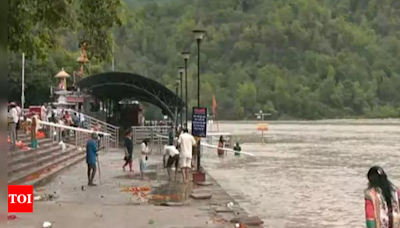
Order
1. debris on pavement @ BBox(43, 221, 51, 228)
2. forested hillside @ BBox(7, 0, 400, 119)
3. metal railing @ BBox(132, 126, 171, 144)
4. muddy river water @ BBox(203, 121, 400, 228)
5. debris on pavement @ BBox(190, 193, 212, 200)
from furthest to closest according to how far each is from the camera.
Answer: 1. forested hillside @ BBox(7, 0, 400, 119)
2. metal railing @ BBox(132, 126, 171, 144)
3. debris on pavement @ BBox(190, 193, 212, 200)
4. muddy river water @ BBox(203, 121, 400, 228)
5. debris on pavement @ BBox(43, 221, 51, 228)

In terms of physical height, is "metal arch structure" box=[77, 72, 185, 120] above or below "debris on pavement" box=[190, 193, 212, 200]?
above

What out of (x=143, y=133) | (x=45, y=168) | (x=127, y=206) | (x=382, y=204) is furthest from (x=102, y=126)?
(x=382, y=204)

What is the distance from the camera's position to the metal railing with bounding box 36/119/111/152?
27909mm

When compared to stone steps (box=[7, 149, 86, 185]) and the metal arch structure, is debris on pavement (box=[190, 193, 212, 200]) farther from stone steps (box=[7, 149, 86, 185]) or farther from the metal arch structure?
the metal arch structure

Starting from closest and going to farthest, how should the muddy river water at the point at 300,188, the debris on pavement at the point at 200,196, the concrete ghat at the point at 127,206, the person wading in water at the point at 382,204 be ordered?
the person wading in water at the point at 382,204 < the concrete ghat at the point at 127,206 < the muddy river water at the point at 300,188 < the debris on pavement at the point at 200,196

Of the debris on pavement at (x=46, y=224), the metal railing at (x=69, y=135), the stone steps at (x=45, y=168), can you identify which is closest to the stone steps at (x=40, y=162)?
the stone steps at (x=45, y=168)

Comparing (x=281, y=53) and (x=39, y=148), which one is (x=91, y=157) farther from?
(x=281, y=53)

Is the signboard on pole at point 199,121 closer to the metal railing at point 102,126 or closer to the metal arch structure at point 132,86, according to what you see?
the metal railing at point 102,126

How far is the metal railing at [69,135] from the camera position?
27.9 m

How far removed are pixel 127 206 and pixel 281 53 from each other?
150 m

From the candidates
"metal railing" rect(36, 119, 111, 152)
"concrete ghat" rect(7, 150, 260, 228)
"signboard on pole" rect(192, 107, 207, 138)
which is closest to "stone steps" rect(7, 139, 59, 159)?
"metal railing" rect(36, 119, 111, 152)

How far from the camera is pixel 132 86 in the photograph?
43.8 m

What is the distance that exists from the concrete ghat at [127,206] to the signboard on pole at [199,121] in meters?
1.81

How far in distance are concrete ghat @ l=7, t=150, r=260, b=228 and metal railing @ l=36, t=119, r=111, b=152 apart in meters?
8.69
